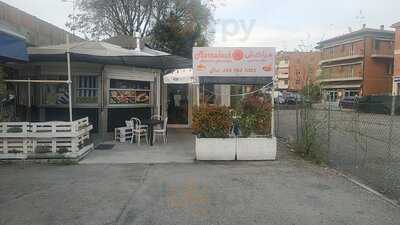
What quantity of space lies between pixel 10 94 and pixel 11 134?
13.7 ft

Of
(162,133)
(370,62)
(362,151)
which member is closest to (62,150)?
(162,133)

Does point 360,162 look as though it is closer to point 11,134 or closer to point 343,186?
point 343,186

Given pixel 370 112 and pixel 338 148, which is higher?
pixel 370 112

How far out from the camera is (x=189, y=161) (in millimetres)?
9883

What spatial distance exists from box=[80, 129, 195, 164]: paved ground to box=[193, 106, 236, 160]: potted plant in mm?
489

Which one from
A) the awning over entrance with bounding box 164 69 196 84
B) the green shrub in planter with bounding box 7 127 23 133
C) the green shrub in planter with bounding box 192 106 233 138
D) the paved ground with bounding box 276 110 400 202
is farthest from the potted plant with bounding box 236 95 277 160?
the awning over entrance with bounding box 164 69 196 84

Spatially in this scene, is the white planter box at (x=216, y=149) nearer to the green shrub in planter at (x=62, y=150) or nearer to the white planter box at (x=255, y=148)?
the white planter box at (x=255, y=148)

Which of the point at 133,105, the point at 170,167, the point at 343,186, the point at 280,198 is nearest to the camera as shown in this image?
the point at 280,198

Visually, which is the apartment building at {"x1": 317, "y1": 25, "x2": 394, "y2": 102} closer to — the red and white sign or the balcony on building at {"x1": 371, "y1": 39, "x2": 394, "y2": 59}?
the balcony on building at {"x1": 371, "y1": 39, "x2": 394, "y2": 59}

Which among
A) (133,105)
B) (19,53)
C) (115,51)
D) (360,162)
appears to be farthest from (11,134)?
(360,162)

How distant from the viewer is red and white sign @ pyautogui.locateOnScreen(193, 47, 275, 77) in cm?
1048

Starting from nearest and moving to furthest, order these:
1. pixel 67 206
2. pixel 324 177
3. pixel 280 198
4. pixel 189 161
→ pixel 67 206
pixel 280 198
pixel 324 177
pixel 189 161

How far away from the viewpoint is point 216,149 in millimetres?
9953

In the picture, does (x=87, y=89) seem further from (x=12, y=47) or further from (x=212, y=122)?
(x=212, y=122)
